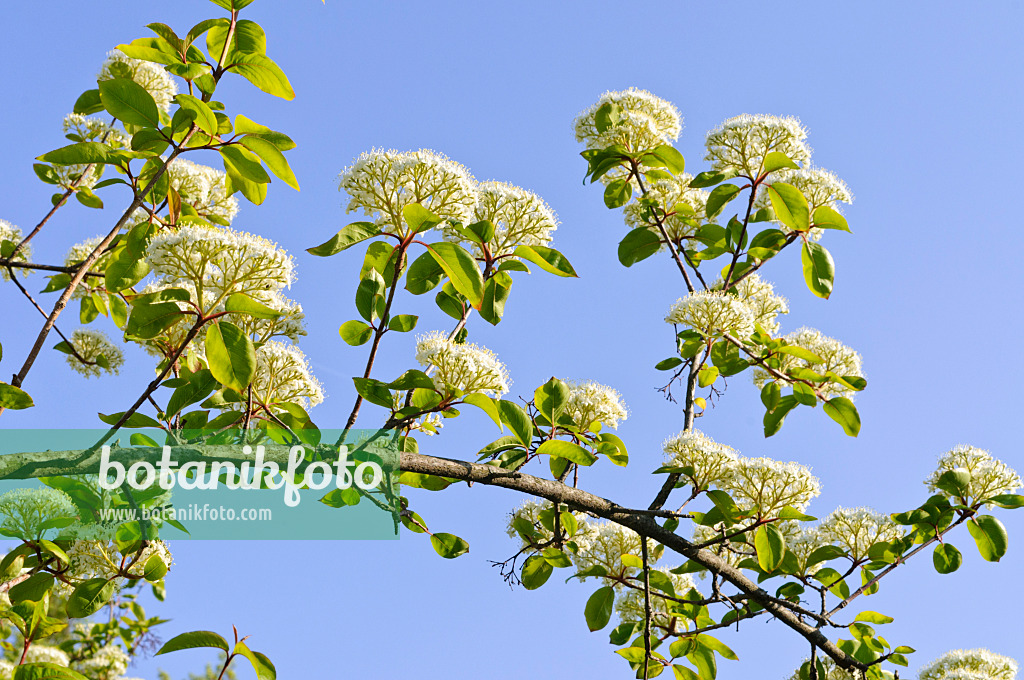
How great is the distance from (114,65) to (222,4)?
1284 mm

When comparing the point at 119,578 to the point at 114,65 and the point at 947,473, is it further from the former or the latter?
the point at 947,473

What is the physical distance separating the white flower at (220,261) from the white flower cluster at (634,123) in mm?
1879

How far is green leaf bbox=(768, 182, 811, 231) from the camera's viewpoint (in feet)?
9.52

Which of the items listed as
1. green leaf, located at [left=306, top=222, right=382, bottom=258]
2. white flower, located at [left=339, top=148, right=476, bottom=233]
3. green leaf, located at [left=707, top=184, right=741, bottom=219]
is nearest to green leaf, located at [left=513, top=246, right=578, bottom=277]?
white flower, located at [left=339, top=148, right=476, bottom=233]

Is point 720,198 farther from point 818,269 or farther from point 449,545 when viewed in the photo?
point 449,545

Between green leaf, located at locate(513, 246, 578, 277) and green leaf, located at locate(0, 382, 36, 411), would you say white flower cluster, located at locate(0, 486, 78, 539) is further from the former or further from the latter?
green leaf, located at locate(513, 246, 578, 277)

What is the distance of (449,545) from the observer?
114 inches

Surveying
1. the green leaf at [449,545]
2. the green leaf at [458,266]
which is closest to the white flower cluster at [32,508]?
the green leaf at [449,545]

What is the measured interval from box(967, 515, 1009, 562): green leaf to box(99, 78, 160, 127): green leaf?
10.6ft

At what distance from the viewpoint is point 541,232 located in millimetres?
2395

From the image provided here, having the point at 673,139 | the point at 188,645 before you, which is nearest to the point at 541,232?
the point at 673,139

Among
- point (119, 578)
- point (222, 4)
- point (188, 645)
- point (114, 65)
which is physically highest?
point (114, 65)

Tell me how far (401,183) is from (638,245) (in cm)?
164

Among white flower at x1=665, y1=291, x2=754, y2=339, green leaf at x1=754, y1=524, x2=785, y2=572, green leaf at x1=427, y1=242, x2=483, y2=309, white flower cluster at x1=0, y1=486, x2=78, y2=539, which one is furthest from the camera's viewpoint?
white flower at x1=665, y1=291, x2=754, y2=339
